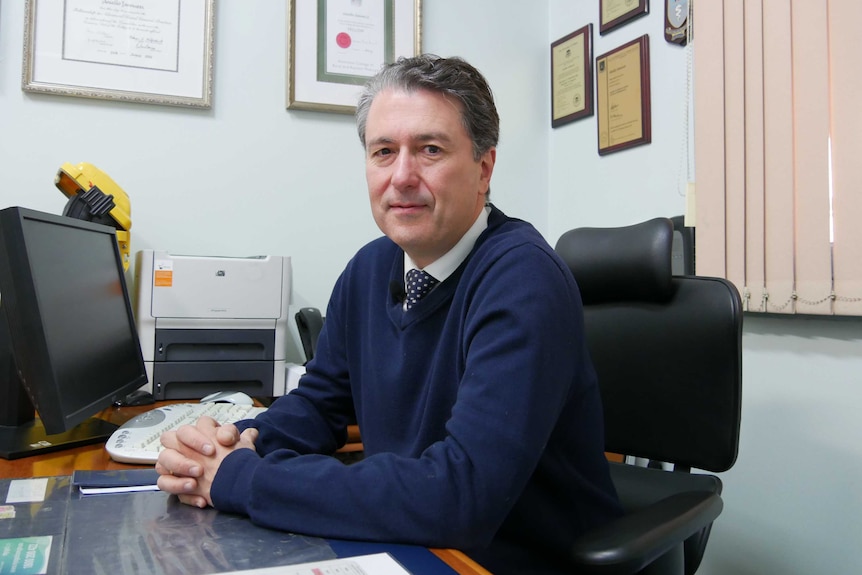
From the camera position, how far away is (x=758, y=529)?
Answer: 1.63 m

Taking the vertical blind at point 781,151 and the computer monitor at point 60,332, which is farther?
the vertical blind at point 781,151

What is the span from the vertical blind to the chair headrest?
424 millimetres

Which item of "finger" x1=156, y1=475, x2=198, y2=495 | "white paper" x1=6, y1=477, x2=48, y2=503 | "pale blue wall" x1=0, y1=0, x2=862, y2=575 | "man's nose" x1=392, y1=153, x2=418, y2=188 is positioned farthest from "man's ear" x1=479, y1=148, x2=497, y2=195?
"pale blue wall" x1=0, y1=0, x2=862, y2=575

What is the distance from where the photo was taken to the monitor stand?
111cm

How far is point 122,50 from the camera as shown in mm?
2014

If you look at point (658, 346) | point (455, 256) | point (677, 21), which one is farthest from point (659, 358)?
point (677, 21)

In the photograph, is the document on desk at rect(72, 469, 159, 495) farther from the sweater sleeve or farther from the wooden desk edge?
the wooden desk edge

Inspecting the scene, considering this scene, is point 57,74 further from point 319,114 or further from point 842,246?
point 842,246

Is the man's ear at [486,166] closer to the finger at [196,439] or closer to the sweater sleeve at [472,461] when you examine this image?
the sweater sleeve at [472,461]

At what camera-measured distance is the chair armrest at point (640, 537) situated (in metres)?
0.80

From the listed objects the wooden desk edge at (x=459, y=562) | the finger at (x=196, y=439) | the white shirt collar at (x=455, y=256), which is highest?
the white shirt collar at (x=455, y=256)

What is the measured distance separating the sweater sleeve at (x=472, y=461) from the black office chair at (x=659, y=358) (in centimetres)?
45

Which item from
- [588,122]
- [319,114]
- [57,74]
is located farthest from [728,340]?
[57,74]

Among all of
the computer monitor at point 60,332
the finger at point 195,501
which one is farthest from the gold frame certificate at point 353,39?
the finger at point 195,501
